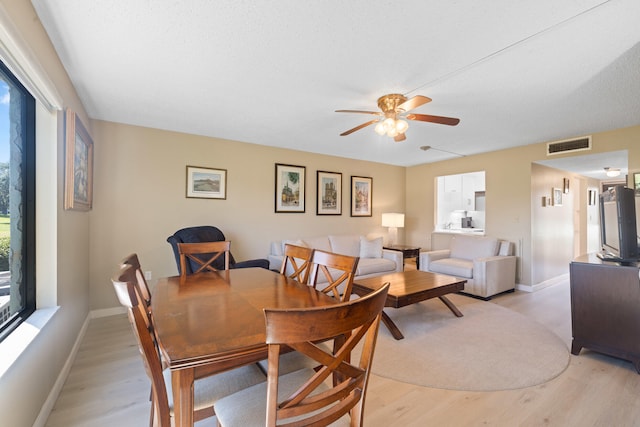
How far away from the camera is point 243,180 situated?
13.6 ft

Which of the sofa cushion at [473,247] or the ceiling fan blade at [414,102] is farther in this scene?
the sofa cushion at [473,247]

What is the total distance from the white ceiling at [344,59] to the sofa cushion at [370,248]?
2.26 metres

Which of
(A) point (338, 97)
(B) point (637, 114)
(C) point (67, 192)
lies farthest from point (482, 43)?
(C) point (67, 192)

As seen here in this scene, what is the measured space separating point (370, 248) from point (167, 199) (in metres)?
3.21

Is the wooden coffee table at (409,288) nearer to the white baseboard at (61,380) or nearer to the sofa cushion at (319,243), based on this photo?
the sofa cushion at (319,243)

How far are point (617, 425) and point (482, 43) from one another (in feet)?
7.93

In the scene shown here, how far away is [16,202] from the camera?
1626 mm

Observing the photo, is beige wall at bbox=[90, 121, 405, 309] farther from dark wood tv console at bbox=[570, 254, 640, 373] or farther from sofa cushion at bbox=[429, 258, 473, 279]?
dark wood tv console at bbox=[570, 254, 640, 373]

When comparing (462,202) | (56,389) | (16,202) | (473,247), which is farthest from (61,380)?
(462,202)

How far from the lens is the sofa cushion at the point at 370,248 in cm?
474

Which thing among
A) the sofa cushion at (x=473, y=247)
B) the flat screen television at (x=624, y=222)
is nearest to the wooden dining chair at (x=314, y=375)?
the flat screen television at (x=624, y=222)

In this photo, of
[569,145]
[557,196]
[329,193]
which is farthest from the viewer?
[329,193]

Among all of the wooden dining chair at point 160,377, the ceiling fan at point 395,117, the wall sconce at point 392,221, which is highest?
the ceiling fan at point 395,117

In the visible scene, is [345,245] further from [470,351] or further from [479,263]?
[470,351]
